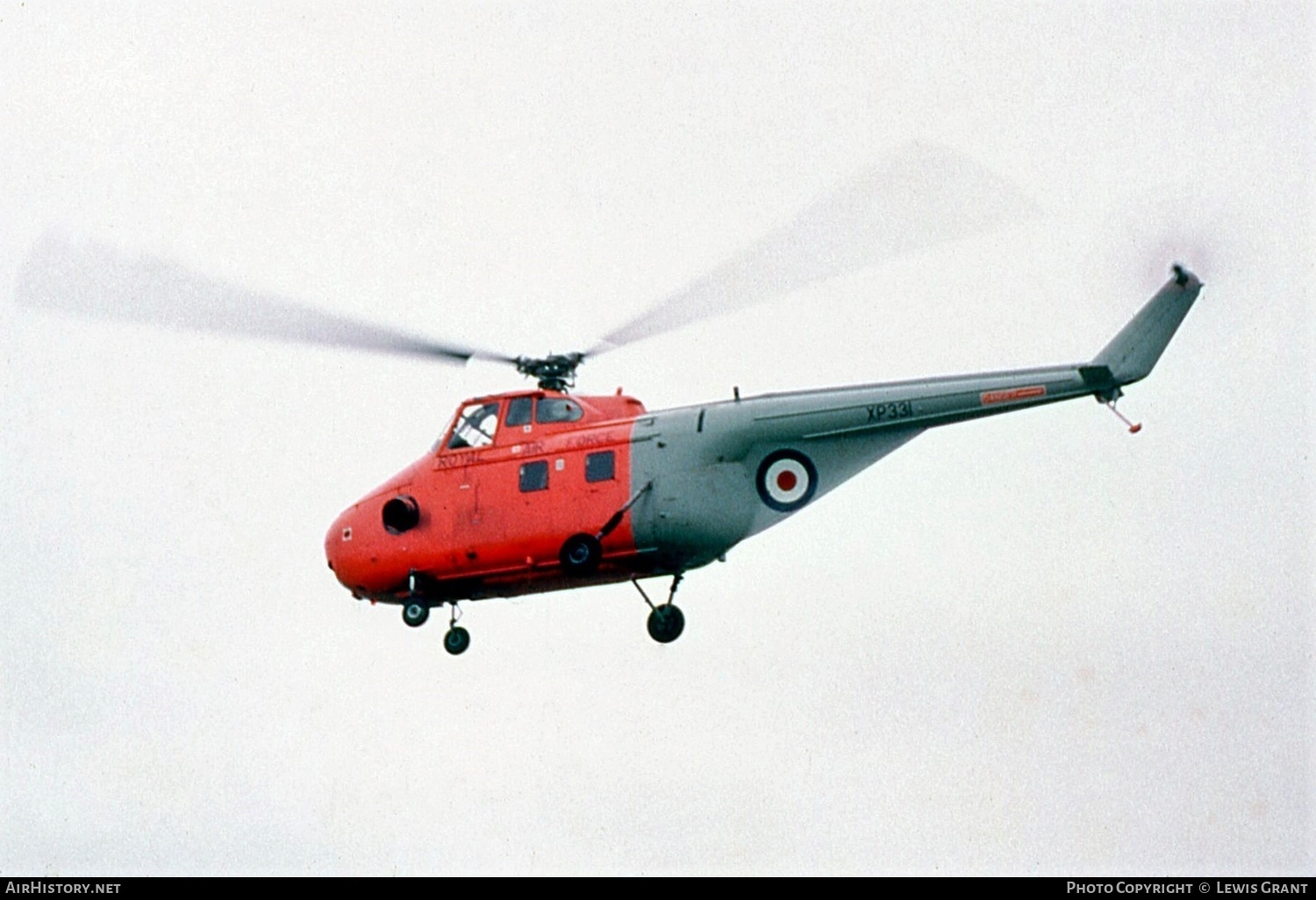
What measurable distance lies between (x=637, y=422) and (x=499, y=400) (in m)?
2.35

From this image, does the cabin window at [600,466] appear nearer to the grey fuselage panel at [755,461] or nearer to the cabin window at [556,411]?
the grey fuselage panel at [755,461]

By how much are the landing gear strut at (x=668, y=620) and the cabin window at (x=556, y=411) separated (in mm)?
2496

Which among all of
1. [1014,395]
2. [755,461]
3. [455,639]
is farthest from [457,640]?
[1014,395]

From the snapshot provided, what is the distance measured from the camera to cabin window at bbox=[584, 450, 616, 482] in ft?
124

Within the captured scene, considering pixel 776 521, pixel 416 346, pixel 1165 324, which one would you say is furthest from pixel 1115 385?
pixel 416 346

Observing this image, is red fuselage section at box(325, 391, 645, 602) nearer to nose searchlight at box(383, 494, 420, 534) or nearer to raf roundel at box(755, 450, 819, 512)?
nose searchlight at box(383, 494, 420, 534)

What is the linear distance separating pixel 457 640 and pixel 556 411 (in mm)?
3826

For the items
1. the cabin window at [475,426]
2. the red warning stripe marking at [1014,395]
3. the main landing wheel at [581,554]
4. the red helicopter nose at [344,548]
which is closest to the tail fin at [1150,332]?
the red warning stripe marking at [1014,395]

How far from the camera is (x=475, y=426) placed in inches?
1548

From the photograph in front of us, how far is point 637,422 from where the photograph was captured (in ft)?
124

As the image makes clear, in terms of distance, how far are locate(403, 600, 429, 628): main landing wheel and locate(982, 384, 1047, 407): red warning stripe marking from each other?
8.93 meters

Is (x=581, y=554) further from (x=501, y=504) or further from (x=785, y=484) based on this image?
(x=785, y=484)

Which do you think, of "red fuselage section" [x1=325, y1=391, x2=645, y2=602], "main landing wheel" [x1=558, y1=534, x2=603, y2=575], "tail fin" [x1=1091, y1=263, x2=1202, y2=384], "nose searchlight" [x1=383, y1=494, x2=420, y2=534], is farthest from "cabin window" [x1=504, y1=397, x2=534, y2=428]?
"tail fin" [x1=1091, y1=263, x2=1202, y2=384]
